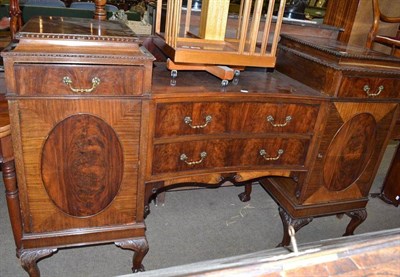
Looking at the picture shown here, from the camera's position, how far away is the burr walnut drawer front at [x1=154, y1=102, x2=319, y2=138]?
1557mm

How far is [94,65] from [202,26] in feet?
2.22

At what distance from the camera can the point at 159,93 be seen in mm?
1483

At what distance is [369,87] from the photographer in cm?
179

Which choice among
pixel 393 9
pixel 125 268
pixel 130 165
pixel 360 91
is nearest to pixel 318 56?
pixel 360 91

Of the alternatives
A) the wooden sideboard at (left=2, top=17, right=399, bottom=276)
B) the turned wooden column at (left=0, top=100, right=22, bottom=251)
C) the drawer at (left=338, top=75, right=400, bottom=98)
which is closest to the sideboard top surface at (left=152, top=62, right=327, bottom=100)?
the wooden sideboard at (left=2, top=17, right=399, bottom=276)

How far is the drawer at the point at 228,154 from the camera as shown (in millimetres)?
1649

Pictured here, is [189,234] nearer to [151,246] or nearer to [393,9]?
[151,246]

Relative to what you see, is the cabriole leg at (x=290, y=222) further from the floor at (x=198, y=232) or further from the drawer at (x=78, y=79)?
the drawer at (x=78, y=79)

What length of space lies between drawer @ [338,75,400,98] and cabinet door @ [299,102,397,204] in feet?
0.19

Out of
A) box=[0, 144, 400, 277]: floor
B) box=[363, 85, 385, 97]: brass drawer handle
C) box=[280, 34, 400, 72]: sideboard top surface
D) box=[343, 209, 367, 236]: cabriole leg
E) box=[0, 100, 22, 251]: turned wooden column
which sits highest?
box=[280, 34, 400, 72]: sideboard top surface

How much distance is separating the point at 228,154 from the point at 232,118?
0.20 m

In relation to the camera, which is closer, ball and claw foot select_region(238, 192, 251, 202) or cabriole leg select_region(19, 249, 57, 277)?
cabriole leg select_region(19, 249, 57, 277)

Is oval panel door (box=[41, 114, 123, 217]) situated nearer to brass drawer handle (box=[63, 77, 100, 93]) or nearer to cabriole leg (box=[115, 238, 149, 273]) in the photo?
brass drawer handle (box=[63, 77, 100, 93])

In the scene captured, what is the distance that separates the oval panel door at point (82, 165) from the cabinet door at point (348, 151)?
1074 millimetres
